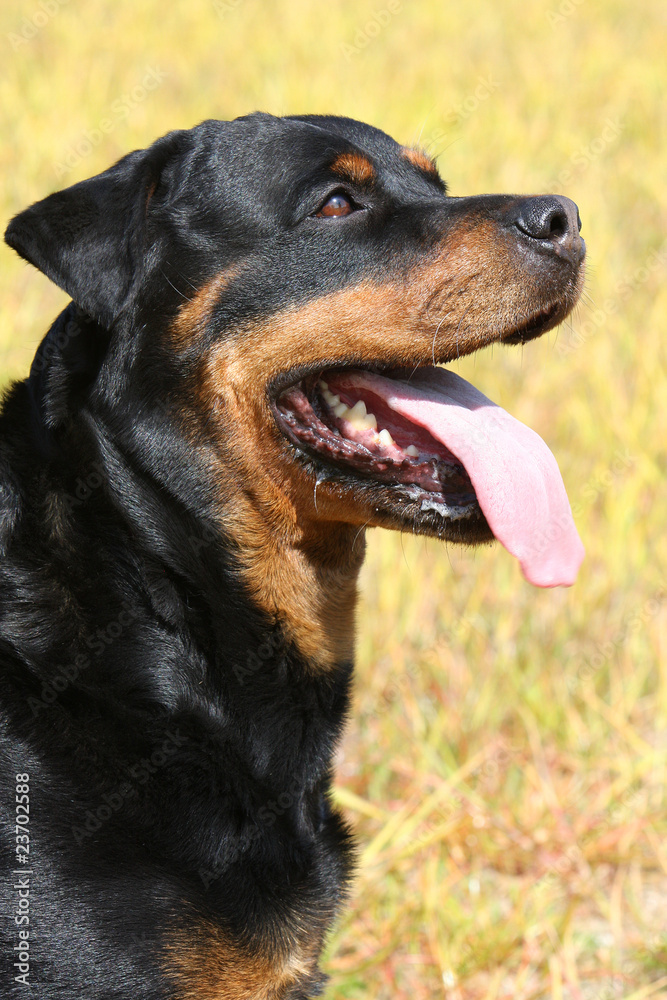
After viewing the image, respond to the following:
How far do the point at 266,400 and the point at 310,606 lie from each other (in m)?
0.54

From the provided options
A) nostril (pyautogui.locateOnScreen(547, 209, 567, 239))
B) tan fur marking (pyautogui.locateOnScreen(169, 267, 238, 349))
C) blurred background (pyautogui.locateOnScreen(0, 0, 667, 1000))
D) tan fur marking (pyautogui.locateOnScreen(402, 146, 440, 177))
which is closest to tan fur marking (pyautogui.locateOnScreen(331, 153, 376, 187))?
tan fur marking (pyautogui.locateOnScreen(402, 146, 440, 177))

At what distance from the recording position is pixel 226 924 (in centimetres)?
207

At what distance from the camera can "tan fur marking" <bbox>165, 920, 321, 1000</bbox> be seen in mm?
1987

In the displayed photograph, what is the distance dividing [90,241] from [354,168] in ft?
2.36

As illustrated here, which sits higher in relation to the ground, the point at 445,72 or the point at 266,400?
the point at 266,400

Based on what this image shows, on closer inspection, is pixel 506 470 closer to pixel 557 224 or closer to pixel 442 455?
pixel 442 455

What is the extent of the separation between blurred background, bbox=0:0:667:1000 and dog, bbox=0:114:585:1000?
0.80 metres

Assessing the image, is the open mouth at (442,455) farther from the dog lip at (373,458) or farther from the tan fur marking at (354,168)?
the tan fur marking at (354,168)

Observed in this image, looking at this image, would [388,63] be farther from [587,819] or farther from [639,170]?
[587,819]

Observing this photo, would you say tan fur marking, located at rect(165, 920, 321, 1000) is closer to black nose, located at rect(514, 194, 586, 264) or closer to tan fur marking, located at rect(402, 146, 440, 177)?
black nose, located at rect(514, 194, 586, 264)

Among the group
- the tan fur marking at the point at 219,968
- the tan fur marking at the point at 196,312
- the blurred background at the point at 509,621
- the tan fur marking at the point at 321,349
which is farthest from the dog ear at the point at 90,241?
the tan fur marking at the point at 219,968

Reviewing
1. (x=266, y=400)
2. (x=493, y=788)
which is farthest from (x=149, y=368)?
(x=493, y=788)

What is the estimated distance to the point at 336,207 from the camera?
2.49m

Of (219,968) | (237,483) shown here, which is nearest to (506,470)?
(237,483)
